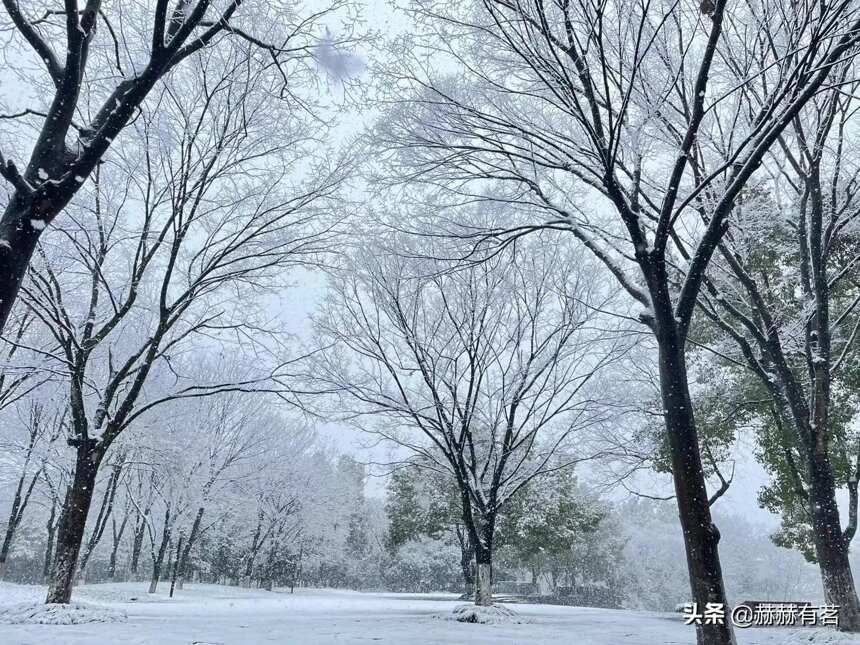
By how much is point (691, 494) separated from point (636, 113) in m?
4.88

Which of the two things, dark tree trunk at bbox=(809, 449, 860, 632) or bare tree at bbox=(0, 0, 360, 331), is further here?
dark tree trunk at bbox=(809, 449, 860, 632)

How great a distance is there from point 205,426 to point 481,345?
15.1m

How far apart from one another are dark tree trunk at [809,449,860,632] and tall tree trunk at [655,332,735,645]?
4.81 meters

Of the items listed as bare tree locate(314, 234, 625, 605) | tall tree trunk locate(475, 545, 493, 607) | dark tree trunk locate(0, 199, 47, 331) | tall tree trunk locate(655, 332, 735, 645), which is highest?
bare tree locate(314, 234, 625, 605)

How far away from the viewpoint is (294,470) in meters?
29.4

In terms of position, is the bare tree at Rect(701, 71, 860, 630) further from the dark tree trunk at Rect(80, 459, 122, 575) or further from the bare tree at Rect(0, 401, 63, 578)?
the dark tree trunk at Rect(80, 459, 122, 575)

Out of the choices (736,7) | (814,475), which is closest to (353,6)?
(736,7)

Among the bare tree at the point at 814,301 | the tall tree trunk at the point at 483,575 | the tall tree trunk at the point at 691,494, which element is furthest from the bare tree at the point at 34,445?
the bare tree at the point at 814,301

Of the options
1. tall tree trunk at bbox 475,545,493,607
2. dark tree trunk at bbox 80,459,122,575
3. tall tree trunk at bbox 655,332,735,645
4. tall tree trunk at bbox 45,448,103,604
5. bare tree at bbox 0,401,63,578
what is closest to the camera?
tall tree trunk at bbox 655,332,735,645

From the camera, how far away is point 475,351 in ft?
39.3

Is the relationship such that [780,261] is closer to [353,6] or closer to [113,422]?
[353,6]

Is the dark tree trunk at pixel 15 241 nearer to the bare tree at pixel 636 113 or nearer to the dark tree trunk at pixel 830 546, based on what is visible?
the bare tree at pixel 636 113

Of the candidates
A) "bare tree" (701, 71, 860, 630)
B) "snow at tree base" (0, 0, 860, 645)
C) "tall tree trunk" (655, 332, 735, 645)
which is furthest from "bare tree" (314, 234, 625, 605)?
"tall tree trunk" (655, 332, 735, 645)

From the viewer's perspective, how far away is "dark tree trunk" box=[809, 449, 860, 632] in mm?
7805
